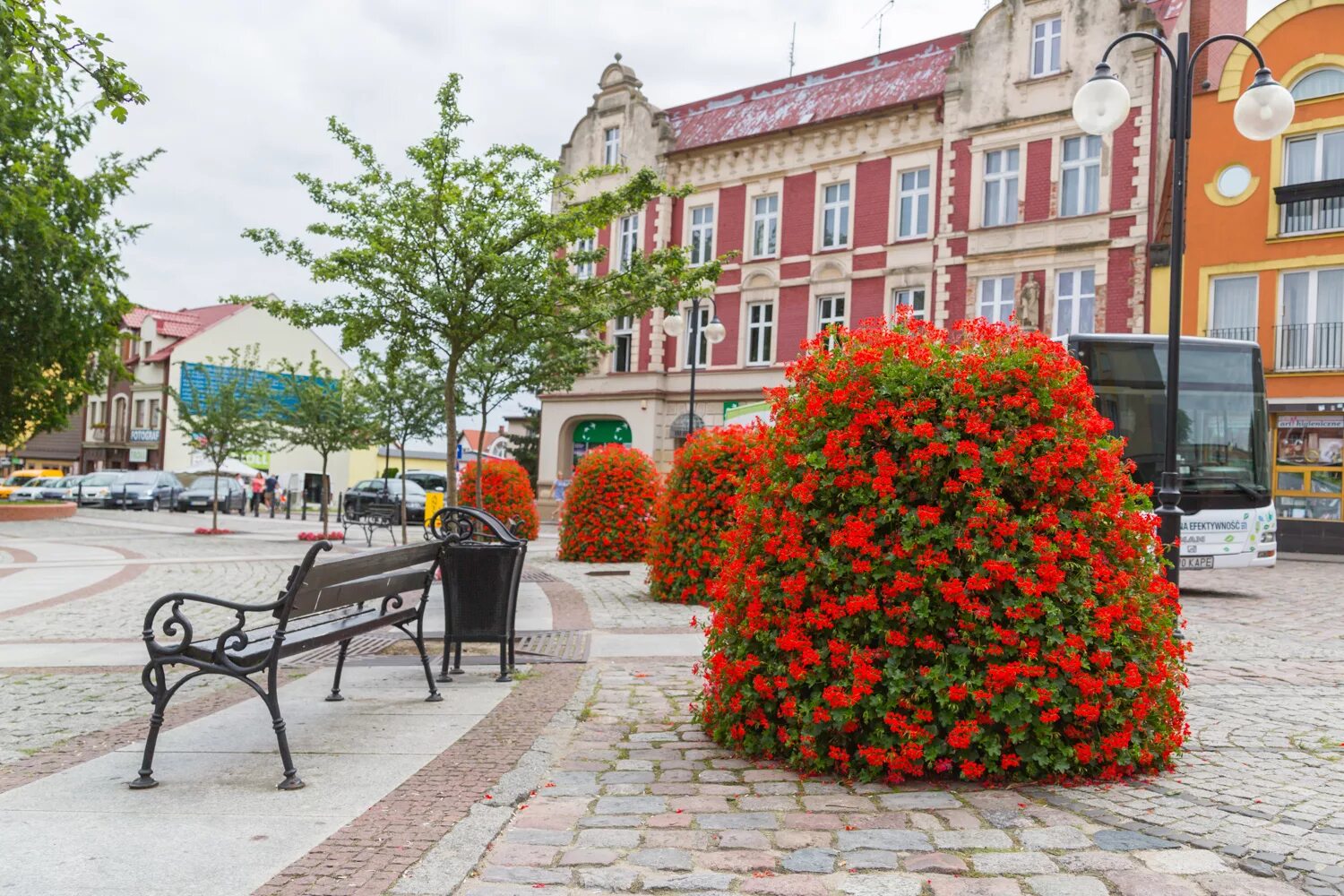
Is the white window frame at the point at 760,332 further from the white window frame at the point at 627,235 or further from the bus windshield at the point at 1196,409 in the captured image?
the bus windshield at the point at 1196,409

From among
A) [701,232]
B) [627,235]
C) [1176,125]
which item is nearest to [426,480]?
[627,235]

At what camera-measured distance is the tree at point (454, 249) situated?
1236 cm

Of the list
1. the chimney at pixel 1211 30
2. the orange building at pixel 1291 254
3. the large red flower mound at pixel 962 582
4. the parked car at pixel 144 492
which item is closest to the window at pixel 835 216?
the orange building at pixel 1291 254

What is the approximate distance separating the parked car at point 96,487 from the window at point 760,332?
28601mm

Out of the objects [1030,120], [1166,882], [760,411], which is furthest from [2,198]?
[1030,120]

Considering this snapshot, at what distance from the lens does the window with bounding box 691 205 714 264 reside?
113ft

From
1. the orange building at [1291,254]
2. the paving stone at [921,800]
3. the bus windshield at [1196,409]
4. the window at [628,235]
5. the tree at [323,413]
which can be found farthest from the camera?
the window at [628,235]

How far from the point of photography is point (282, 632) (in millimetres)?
4922

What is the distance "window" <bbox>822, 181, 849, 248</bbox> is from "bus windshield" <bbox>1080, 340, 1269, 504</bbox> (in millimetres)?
16933

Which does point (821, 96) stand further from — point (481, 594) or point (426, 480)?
point (481, 594)

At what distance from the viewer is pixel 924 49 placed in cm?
3144

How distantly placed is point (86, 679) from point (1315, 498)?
2515cm

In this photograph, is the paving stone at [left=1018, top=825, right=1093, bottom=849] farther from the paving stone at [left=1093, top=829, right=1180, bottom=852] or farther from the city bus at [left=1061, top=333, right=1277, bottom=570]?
the city bus at [left=1061, top=333, right=1277, bottom=570]

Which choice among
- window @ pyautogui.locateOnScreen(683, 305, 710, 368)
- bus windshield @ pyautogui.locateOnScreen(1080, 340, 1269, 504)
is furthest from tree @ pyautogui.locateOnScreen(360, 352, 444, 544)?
bus windshield @ pyautogui.locateOnScreen(1080, 340, 1269, 504)
